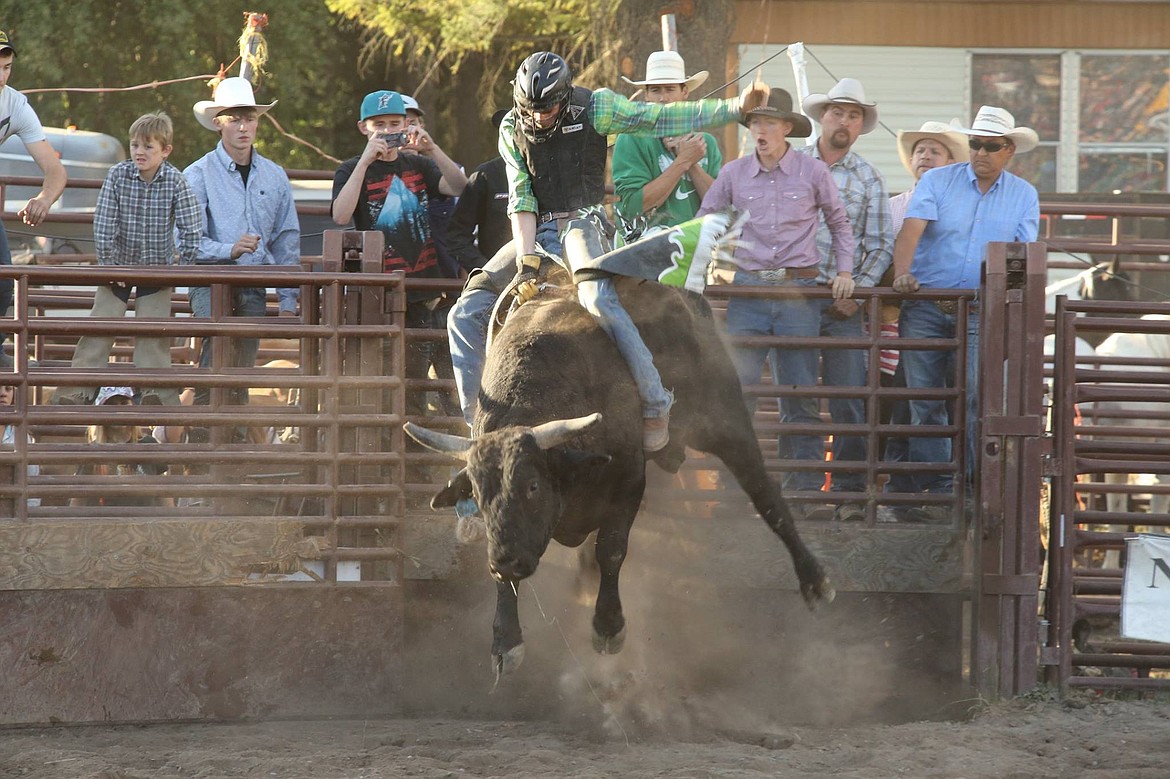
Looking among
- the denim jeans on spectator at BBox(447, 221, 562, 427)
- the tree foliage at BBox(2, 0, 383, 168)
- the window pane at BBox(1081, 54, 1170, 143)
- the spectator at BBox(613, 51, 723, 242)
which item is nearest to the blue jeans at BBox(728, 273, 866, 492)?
the spectator at BBox(613, 51, 723, 242)

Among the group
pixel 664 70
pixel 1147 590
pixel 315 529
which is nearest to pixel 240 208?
pixel 315 529

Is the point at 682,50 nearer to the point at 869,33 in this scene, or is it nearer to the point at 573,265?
the point at 573,265

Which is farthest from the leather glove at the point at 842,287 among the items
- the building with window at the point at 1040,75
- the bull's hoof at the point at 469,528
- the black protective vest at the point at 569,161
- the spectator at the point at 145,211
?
→ the building with window at the point at 1040,75

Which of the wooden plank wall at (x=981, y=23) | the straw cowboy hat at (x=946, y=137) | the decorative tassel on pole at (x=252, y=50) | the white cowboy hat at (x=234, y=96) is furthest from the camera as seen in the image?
the wooden plank wall at (x=981, y=23)

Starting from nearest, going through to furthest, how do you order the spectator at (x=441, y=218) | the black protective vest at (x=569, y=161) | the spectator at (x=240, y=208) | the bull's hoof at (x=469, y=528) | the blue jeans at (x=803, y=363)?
the bull's hoof at (x=469, y=528)
the black protective vest at (x=569, y=161)
the blue jeans at (x=803, y=363)
the spectator at (x=240, y=208)
the spectator at (x=441, y=218)

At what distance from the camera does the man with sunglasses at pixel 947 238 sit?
23.8ft

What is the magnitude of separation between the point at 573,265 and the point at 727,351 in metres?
0.98

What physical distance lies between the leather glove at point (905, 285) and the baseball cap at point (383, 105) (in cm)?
285

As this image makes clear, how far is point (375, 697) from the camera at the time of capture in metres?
6.80

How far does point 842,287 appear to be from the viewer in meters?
7.02

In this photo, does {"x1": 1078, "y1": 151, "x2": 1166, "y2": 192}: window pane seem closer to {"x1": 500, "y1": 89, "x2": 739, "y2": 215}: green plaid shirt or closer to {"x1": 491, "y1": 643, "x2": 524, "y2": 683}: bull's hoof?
{"x1": 500, "y1": 89, "x2": 739, "y2": 215}: green plaid shirt

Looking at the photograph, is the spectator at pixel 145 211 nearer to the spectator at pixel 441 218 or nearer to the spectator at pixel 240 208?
the spectator at pixel 240 208

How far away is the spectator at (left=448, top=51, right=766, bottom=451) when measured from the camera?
6.14m

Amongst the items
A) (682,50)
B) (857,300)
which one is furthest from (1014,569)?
(682,50)
